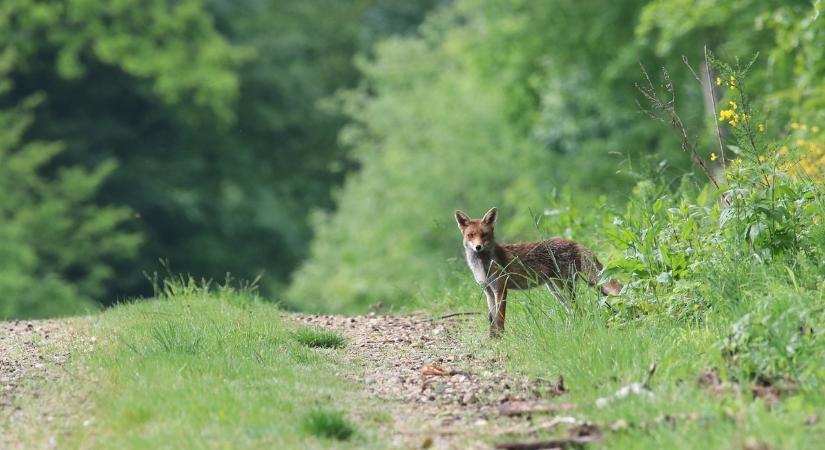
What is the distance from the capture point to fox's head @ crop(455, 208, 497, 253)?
9617mm

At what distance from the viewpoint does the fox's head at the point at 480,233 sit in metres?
9.62

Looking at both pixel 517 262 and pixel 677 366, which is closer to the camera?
pixel 677 366

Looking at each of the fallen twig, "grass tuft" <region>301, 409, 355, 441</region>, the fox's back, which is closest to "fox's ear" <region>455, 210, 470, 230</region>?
the fox's back

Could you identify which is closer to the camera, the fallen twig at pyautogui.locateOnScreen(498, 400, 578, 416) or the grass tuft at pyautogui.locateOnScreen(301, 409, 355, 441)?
the grass tuft at pyautogui.locateOnScreen(301, 409, 355, 441)

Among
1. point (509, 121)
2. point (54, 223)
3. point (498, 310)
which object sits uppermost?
point (509, 121)

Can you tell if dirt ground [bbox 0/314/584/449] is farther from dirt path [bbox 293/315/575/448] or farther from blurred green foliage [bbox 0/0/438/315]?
blurred green foliage [bbox 0/0/438/315]

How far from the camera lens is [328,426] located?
242 inches

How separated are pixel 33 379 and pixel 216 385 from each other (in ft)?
4.93

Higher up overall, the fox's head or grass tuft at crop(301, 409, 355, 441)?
the fox's head

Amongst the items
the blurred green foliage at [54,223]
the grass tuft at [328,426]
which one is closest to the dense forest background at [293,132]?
the blurred green foliage at [54,223]

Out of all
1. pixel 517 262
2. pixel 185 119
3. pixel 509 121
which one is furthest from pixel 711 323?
pixel 185 119

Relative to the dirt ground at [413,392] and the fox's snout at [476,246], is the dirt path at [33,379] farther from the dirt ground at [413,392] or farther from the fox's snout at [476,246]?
the fox's snout at [476,246]

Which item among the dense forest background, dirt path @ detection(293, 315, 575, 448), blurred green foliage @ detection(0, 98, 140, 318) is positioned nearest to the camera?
dirt path @ detection(293, 315, 575, 448)

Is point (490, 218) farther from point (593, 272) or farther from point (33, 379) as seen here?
point (33, 379)
